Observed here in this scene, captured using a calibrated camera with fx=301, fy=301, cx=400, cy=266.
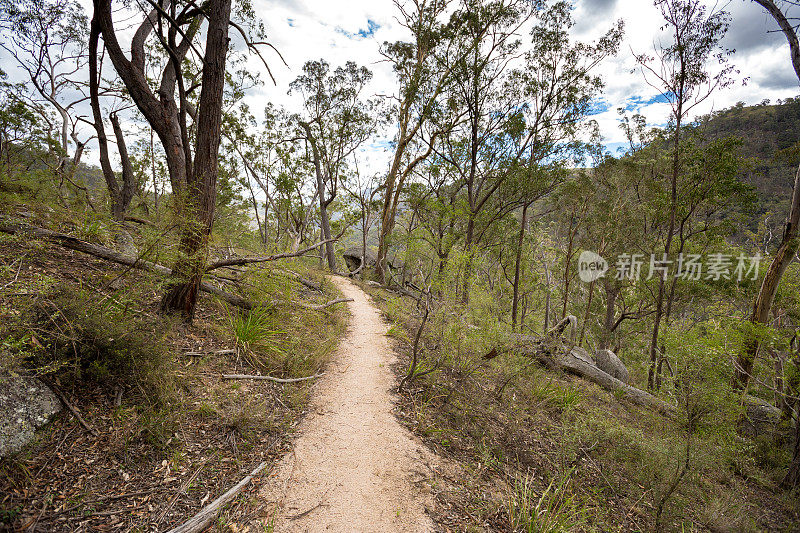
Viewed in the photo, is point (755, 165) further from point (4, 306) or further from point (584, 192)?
point (4, 306)

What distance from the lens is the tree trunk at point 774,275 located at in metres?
7.03

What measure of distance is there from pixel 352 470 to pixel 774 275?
36.1 feet

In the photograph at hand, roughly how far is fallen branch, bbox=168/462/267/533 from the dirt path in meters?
0.22

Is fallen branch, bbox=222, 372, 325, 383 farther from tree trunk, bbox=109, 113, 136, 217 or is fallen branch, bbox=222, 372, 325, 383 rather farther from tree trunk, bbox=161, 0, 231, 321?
tree trunk, bbox=109, 113, 136, 217

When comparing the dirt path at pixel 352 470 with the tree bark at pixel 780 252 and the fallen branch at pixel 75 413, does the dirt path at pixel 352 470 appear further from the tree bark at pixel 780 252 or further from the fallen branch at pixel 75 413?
the tree bark at pixel 780 252

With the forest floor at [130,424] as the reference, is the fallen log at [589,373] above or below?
below

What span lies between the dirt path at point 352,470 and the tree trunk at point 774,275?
8.26 metres

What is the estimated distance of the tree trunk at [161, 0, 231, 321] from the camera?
3629 millimetres

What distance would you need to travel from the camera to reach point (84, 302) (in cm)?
274

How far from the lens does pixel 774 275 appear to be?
24.7 feet

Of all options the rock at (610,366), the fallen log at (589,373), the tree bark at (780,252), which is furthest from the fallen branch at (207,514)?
the rock at (610,366)

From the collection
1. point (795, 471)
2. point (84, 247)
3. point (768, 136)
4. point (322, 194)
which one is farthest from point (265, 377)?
point (768, 136)

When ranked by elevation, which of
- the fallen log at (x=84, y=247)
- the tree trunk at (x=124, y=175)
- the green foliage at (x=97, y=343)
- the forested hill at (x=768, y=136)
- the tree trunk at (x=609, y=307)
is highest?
the forested hill at (x=768, y=136)

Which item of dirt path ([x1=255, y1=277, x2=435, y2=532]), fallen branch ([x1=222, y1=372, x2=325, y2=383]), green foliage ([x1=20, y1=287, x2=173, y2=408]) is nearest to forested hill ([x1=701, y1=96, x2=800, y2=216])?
dirt path ([x1=255, y1=277, x2=435, y2=532])
